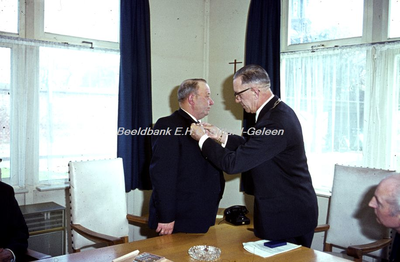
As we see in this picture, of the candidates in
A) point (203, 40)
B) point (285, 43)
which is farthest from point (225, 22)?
point (285, 43)

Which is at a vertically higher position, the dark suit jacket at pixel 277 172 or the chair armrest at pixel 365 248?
the dark suit jacket at pixel 277 172

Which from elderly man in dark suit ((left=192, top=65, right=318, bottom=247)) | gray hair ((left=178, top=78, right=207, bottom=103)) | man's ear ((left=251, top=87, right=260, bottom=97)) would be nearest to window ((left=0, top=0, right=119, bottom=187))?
gray hair ((left=178, top=78, right=207, bottom=103))

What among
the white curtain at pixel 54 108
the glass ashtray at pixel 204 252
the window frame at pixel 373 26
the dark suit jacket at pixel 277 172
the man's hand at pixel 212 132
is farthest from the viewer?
the white curtain at pixel 54 108

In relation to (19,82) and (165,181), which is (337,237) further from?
(19,82)

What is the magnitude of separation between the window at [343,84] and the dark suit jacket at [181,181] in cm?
152

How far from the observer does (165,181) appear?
224 centimetres

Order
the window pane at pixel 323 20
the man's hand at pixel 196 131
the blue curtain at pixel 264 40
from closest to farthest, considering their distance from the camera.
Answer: the man's hand at pixel 196 131
the window pane at pixel 323 20
the blue curtain at pixel 264 40

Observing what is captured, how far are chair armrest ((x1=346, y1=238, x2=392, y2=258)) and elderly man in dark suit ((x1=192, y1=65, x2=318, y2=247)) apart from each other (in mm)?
291

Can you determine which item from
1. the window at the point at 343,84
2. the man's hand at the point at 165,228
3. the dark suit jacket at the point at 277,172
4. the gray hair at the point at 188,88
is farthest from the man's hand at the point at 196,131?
the window at the point at 343,84

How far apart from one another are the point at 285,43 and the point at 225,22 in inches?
33.0

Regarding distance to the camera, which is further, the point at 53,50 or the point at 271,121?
the point at 53,50

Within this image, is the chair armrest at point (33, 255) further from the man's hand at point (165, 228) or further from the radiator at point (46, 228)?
the radiator at point (46, 228)

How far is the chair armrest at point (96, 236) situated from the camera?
7.60 feet

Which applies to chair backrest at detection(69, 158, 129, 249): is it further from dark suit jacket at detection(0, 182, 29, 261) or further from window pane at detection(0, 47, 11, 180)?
window pane at detection(0, 47, 11, 180)
